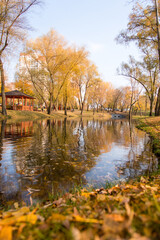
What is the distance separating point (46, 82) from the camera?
33719mm

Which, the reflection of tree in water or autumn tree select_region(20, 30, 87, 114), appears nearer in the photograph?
the reflection of tree in water

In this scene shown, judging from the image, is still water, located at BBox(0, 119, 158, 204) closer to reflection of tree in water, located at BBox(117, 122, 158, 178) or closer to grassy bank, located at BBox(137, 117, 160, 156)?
reflection of tree in water, located at BBox(117, 122, 158, 178)

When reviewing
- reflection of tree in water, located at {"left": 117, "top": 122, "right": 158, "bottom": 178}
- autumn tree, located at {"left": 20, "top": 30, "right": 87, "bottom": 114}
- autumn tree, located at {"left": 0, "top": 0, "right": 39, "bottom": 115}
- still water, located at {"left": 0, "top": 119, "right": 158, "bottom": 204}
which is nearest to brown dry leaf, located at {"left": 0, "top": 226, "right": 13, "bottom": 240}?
still water, located at {"left": 0, "top": 119, "right": 158, "bottom": 204}

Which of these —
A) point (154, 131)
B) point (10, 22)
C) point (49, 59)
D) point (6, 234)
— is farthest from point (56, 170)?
point (49, 59)

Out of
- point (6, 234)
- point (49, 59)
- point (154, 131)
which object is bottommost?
point (154, 131)

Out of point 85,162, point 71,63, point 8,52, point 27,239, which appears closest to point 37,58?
point 71,63

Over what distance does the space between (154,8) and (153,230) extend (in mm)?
14794

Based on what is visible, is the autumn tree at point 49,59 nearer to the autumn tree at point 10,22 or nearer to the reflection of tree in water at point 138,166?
the autumn tree at point 10,22

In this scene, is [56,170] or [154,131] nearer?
[56,170]

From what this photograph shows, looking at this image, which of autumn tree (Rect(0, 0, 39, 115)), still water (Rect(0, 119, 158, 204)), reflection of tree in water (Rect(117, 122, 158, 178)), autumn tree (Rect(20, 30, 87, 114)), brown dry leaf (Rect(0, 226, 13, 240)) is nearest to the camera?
brown dry leaf (Rect(0, 226, 13, 240))

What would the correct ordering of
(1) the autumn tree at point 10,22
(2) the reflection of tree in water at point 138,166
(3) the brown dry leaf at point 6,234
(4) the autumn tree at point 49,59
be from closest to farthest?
(3) the brown dry leaf at point 6,234 → (2) the reflection of tree in water at point 138,166 → (1) the autumn tree at point 10,22 → (4) the autumn tree at point 49,59

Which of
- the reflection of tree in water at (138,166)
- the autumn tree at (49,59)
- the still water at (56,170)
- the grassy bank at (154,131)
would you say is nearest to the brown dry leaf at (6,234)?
the still water at (56,170)

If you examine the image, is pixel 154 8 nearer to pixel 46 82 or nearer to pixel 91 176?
pixel 91 176

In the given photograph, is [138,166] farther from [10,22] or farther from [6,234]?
[10,22]
